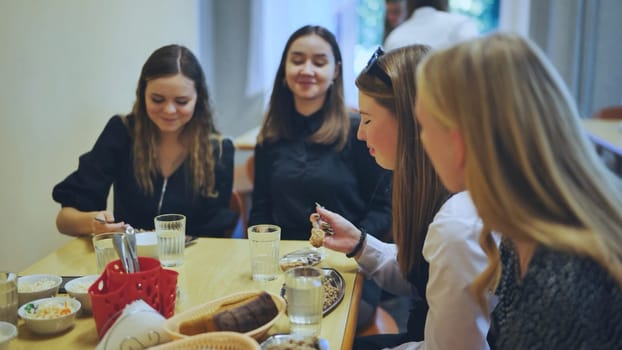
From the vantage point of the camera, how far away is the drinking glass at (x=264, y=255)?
1.46m

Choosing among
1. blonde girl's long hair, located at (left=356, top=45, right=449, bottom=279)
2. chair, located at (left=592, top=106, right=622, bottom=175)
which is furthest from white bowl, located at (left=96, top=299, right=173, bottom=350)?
chair, located at (left=592, top=106, right=622, bottom=175)

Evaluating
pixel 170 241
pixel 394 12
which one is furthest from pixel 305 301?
pixel 394 12

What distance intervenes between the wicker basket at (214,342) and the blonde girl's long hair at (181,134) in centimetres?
115

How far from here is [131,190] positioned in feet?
6.78

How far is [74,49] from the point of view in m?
2.35

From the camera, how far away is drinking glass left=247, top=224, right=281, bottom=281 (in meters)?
1.46

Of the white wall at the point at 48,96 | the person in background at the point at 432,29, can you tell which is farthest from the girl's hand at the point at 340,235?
the person in background at the point at 432,29

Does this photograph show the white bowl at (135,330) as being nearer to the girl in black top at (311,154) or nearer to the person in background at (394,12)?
the girl in black top at (311,154)

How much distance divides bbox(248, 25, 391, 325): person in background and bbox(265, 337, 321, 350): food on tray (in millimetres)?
1023

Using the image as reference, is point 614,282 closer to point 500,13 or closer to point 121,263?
point 121,263

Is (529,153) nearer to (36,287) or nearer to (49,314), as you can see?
(49,314)

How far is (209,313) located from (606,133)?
2.94 meters

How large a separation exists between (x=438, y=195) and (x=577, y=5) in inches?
132

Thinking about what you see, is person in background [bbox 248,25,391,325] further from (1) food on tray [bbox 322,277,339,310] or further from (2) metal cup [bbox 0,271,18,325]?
(2) metal cup [bbox 0,271,18,325]
